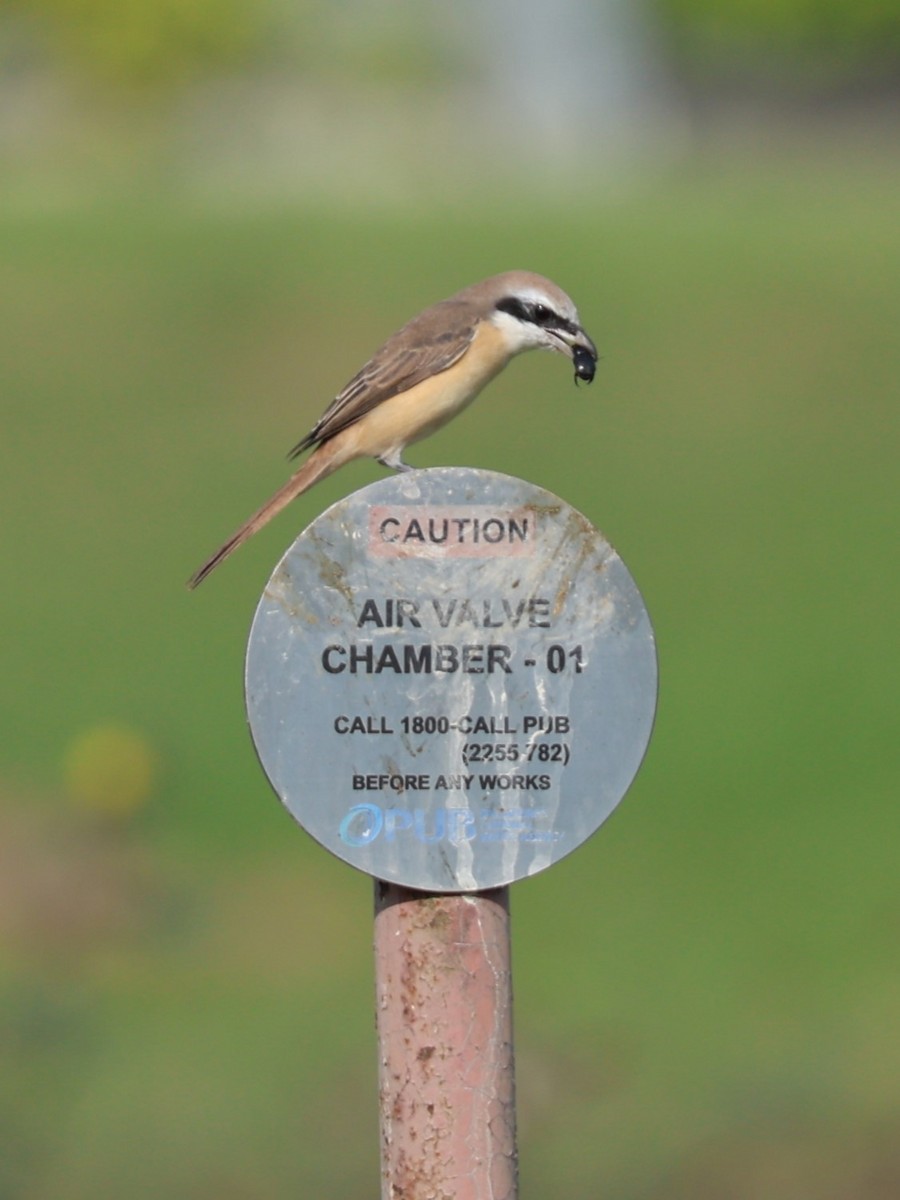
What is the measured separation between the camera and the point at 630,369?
2012 centimetres

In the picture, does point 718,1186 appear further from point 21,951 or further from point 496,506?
point 496,506

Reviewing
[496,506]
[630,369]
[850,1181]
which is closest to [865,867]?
[850,1181]

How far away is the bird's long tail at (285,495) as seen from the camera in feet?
15.6

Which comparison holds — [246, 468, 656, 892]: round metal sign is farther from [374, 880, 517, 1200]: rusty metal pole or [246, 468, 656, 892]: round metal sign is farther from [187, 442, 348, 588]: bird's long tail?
[187, 442, 348, 588]: bird's long tail

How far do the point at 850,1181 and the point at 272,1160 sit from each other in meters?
1.78

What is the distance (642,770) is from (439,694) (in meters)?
8.05

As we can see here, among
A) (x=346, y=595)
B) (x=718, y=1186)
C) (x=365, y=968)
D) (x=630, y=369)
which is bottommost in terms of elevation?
(x=718, y=1186)

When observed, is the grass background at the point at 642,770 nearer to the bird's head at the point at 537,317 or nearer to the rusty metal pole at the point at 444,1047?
the bird's head at the point at 537,317

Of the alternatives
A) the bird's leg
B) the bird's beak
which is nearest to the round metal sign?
the bird's beak

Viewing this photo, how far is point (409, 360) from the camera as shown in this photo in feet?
17.1

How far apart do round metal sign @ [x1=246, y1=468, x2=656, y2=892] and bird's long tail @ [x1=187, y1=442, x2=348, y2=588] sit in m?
1.03

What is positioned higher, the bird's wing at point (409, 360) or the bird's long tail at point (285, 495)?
the bird's wing at point (409, 360)

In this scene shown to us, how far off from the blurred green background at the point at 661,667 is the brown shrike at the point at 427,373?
2612 mm

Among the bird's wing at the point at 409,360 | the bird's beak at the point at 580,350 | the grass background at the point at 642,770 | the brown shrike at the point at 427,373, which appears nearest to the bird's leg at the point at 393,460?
the brown shrike at the point at 427,373
